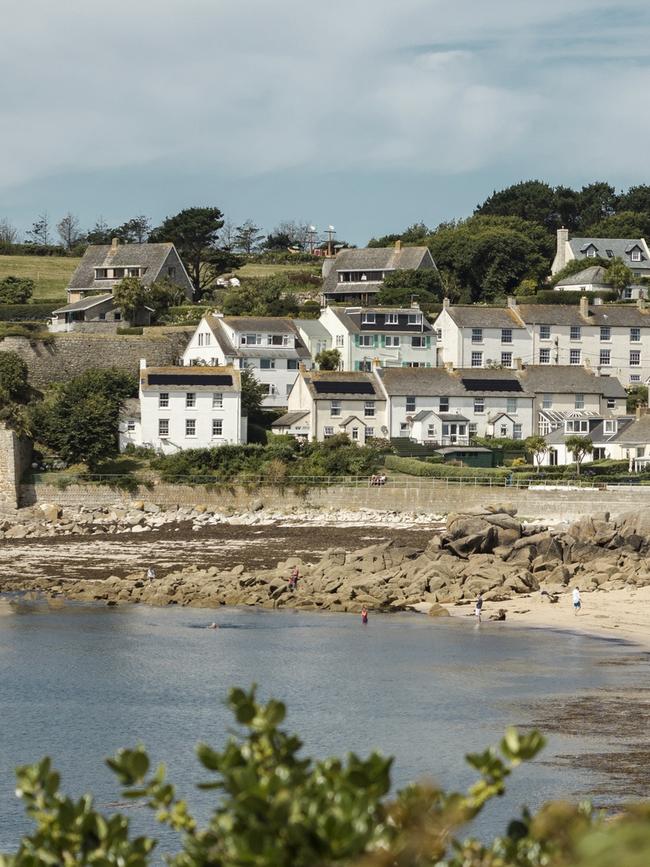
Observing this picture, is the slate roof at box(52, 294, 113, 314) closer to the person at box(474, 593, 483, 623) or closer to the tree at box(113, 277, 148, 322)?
the tree at box(113, 277, 148, 322)

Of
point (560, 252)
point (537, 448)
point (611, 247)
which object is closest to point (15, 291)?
point (560, 252)

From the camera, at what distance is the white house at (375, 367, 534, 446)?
65.3 metres

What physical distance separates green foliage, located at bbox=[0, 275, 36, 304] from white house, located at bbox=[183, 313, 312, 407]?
16.5m

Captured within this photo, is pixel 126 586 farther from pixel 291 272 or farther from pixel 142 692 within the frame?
pixel 291 272

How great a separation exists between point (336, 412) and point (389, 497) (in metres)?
10.1

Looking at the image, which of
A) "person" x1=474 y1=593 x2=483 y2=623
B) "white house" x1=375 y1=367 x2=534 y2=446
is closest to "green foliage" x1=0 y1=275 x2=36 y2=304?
"white house" x1=375 y1=367 x2=534 y2=446

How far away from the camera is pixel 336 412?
6544 centimetres

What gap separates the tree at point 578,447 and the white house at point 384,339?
14.1 m

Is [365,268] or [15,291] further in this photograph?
[365,268]

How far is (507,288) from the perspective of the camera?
90.4 m

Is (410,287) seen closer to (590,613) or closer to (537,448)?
(537,448)

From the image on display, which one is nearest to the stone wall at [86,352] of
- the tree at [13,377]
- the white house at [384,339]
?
the tree at [13,377]

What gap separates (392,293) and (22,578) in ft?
138

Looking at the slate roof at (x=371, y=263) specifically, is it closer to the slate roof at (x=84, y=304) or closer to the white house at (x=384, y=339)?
the white house at (x=384, y=339)
